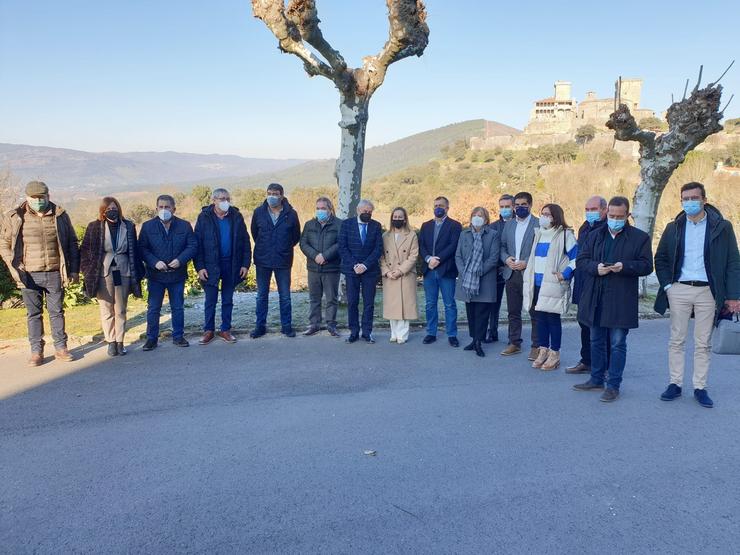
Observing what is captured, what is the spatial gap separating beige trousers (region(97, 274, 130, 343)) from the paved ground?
57 cm

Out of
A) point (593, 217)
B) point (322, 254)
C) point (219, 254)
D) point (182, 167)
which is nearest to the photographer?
point (593, 217)

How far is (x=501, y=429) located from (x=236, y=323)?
489 centimetres

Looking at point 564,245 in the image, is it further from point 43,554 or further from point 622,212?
point 43,554

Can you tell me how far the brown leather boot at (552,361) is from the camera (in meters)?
6.11

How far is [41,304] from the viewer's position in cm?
639

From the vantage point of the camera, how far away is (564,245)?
605cm

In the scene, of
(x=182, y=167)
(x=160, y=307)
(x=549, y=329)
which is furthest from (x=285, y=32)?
(x=182, y=167)

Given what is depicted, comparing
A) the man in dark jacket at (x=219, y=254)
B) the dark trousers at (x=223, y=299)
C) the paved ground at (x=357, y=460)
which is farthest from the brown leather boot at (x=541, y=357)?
the dark trousers at (x=223, y=299)

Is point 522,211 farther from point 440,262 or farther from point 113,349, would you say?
point 113,349

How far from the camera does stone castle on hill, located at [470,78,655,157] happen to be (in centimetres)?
7688

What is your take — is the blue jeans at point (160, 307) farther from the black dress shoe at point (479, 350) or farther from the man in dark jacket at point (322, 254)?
the black dress shoe at point (479, 350)

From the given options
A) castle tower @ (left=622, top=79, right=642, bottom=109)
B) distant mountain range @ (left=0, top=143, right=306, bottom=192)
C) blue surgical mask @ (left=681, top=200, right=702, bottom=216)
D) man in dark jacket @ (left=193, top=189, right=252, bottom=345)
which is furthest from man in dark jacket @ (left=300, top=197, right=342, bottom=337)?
castle tower @ (left=622, top=79, right=642, bottom=109)

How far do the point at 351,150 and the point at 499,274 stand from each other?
3.53 m

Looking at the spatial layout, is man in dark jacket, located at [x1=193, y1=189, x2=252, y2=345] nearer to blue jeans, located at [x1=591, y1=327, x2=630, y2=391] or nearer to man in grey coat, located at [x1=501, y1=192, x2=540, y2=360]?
man in grey coat, located at [x1=501, y1=192, x2=540, y2=360]
